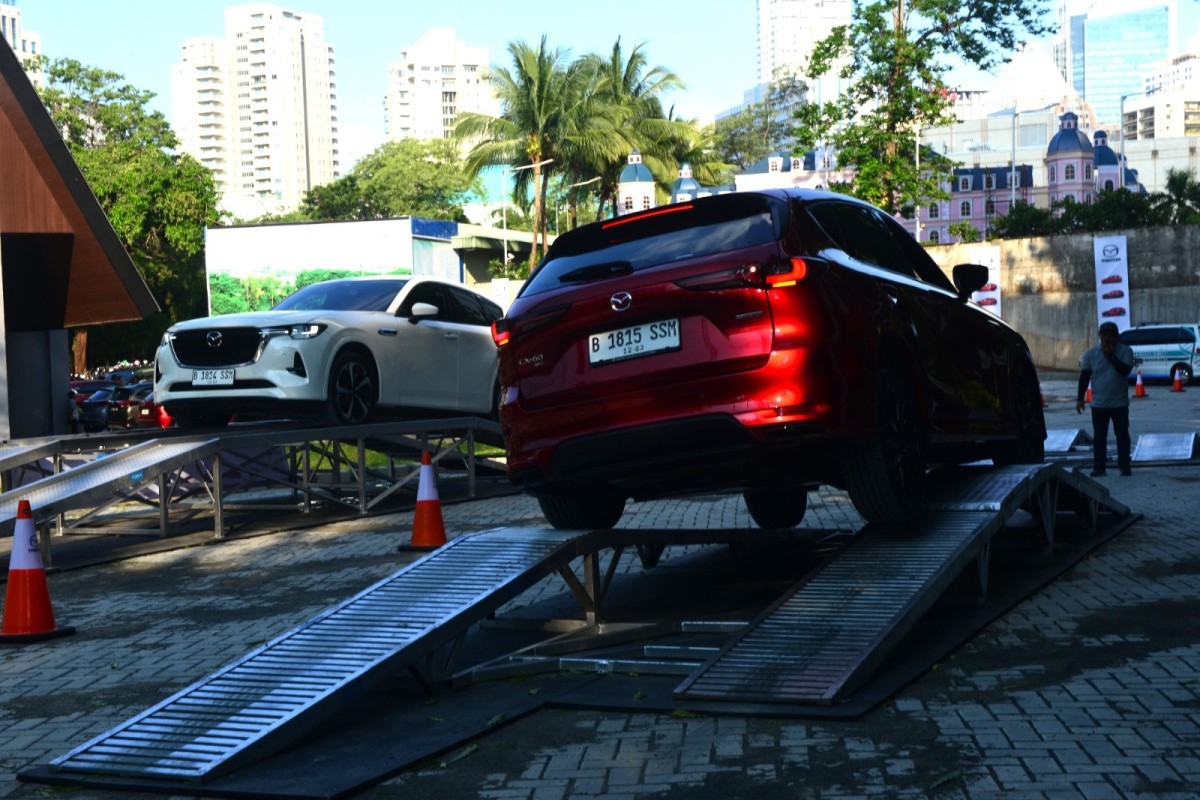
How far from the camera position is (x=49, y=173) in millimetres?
17859

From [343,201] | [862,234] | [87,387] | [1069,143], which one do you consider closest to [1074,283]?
[87,387]

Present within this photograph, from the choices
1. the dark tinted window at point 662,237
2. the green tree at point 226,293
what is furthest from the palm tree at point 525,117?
the dark tinted window at point 662,237

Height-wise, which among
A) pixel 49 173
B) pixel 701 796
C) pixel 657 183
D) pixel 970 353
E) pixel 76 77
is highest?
pixel 76 77

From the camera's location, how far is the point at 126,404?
3803cm

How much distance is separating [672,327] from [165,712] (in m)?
2.74

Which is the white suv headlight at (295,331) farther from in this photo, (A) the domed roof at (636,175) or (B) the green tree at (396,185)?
(B) the green tree at (396,185)

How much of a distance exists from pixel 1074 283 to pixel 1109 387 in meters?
32.2

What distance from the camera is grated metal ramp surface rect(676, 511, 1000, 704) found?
19.1ft

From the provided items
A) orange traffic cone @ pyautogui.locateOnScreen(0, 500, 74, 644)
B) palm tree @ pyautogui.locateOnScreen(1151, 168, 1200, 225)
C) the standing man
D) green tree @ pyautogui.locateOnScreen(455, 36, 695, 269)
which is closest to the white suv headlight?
orange traffic cone @ pyautogui.locateOnScreen(0, 500, 74, 644)

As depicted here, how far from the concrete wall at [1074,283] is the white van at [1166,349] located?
557 centimetres

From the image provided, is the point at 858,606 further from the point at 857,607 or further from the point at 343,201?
the point at 343,201

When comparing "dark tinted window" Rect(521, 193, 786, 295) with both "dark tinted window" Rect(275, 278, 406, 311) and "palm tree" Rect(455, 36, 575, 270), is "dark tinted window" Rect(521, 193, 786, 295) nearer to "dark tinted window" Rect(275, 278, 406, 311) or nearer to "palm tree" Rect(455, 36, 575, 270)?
"dark tinted window" Rect(275, 278, 406, 311)

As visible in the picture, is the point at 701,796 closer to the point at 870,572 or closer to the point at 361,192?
the point at 870,572

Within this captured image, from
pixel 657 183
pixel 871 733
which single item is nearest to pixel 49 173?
pixel 871 733
